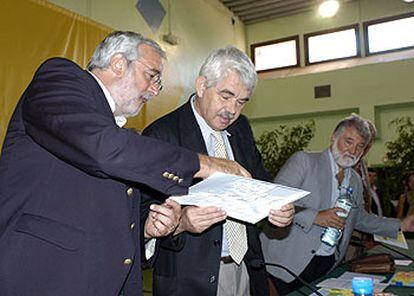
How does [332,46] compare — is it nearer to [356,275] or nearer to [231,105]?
[356,275]

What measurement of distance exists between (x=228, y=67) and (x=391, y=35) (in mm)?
6975

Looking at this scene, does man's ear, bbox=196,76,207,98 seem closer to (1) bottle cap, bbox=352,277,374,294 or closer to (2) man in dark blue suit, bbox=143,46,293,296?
(2) man in dark blue suit, bbox=143,46,293,296

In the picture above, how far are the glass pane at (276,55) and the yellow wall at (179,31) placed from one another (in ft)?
1.38

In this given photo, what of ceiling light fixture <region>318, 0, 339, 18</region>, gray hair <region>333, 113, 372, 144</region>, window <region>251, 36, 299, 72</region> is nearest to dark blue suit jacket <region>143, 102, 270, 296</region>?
gray hair <region>333, 113, 372, 144</region>

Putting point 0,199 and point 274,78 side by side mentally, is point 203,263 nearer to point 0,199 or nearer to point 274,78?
point 0,199

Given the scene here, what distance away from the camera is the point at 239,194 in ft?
3.69

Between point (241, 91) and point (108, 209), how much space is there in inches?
31.5

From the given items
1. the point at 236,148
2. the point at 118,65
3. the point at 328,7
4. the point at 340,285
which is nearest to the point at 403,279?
the point at 340,285

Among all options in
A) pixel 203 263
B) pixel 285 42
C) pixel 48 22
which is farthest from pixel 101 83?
pixel 285 42

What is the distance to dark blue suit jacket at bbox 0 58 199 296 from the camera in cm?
90

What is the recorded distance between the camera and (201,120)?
1.76 meters

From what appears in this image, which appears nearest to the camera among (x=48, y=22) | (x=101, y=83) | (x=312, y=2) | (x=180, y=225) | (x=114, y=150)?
(x=114, y=150)

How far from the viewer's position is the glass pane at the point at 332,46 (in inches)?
313

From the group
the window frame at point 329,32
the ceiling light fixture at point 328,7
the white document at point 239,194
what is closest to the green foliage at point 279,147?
the window frame at point 329,32
